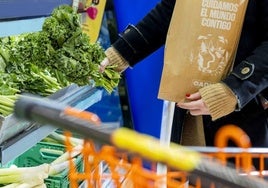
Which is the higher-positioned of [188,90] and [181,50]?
[181,50]

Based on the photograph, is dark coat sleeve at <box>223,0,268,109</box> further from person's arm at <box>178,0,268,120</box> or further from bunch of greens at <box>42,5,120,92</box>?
bunch of greens at <box>42,5,120,92</box>

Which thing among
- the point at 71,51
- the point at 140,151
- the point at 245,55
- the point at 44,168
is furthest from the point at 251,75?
the point at 140,151

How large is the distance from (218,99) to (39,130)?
0.58 meters

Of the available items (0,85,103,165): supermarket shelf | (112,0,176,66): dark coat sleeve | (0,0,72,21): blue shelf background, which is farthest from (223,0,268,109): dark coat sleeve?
(0,0,72,21): blue shelf background

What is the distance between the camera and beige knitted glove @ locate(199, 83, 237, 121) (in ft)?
5.84

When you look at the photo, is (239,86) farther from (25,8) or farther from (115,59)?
(25,8)

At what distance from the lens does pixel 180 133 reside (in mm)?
2131

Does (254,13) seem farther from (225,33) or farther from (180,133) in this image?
(180,133)

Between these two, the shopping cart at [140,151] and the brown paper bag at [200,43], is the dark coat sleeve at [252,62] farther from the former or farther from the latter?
the shopping cart at [140,151]

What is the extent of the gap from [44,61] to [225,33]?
67cm

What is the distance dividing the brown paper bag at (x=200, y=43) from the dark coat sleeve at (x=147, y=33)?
20 cm

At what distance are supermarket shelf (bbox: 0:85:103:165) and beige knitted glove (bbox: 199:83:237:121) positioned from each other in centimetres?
46


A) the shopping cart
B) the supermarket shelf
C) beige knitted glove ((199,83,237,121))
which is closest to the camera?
the shopping cart

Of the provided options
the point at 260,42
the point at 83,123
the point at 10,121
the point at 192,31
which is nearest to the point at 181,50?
the point at 192,31
